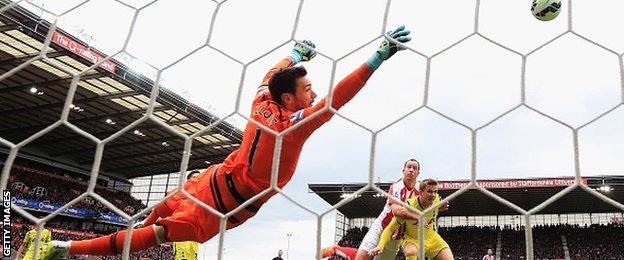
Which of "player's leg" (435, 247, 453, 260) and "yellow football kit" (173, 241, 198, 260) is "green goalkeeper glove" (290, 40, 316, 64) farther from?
"yellow football kit" (173, 241, 198, 260)

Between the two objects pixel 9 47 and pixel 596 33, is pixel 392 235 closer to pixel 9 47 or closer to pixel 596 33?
Answer: pixel 596 33

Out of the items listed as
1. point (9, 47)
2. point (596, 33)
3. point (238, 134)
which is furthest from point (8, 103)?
point (596, 33)

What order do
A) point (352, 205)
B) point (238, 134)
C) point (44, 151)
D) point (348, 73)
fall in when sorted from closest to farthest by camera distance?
point (348, 73), point (238, 134), point (352, 205), point (44, 151)

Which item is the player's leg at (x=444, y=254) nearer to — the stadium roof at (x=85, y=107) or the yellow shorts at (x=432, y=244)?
the yellow shorts at (x=432, y=244)

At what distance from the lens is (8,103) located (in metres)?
15.2

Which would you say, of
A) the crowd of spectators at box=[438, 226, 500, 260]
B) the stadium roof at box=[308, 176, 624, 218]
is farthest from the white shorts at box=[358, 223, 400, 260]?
the crowd of spectators at box=[438, 226, 500, 260]

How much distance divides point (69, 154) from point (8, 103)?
5.09 metres

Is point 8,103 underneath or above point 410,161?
above

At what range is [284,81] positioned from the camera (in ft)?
7.00

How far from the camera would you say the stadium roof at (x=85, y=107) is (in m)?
10.1

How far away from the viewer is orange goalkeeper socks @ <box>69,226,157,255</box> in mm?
2000

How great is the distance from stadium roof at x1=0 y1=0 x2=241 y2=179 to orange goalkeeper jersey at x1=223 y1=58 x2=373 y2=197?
4.23 meters

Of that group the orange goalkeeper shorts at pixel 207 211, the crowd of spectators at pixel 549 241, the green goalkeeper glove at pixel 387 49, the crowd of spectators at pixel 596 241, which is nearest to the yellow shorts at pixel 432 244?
the orange goalkeeper shorts at pixel 207 211

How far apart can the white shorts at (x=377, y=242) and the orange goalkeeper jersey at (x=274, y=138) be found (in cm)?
97
